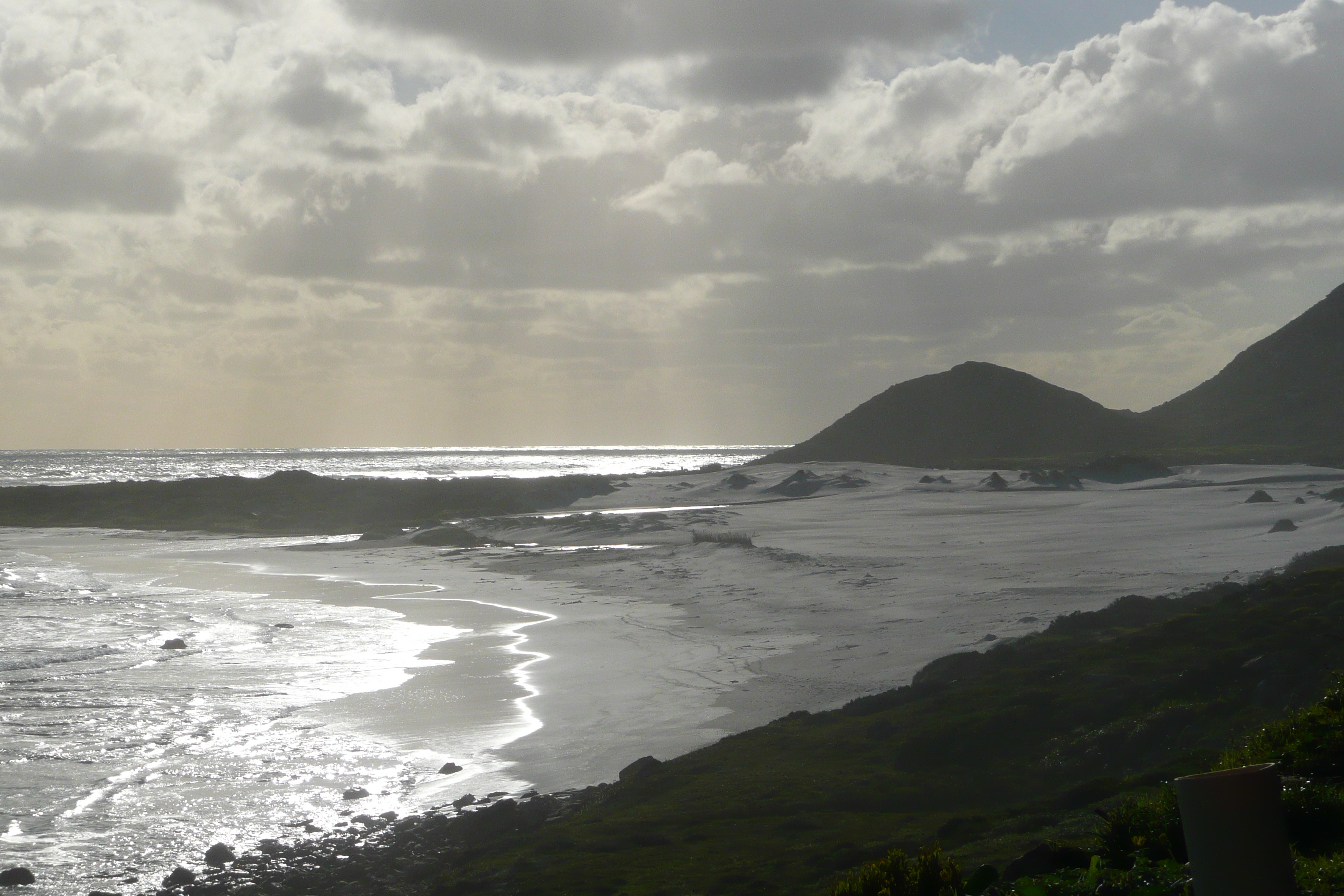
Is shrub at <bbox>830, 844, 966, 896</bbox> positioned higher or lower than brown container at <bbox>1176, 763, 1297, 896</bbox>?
lower

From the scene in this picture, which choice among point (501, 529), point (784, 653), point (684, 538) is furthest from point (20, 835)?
point (501, 529)

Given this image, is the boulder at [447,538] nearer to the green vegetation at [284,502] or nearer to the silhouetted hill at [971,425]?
the green vegetation at [284,502]

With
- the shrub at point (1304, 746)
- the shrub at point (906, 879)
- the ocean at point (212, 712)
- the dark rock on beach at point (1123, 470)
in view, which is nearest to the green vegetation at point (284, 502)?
→ the dark rock on beach at point (1123, 470)

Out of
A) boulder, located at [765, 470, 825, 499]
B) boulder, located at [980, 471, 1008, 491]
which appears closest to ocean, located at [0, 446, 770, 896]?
boulder, located at [980, 471, 1008, 491]

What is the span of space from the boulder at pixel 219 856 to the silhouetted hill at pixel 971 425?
69.9 meters

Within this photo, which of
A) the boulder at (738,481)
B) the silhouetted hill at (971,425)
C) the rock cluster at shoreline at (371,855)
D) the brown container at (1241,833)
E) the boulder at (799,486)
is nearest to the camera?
the brown container at (1241,833)

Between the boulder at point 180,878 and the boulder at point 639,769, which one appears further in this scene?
the boulder at point 639,769

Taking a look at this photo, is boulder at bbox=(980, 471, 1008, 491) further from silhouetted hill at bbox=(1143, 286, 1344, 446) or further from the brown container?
the brown container

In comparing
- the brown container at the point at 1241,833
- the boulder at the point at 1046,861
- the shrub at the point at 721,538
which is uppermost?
the brown container at the point at 1241,833

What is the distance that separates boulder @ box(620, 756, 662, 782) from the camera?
1138 cm

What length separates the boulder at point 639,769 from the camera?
11383 millimetres

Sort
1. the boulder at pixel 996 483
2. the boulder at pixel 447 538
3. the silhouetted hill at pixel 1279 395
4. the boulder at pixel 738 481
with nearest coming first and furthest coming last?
the boulder at pixel 447 538 < the boulder at pixel 996 483 < the boulder at pixel 738 481 < the silhouetted hill at pixel 1279 395

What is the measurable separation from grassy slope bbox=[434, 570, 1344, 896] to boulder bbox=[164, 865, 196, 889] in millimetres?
2123

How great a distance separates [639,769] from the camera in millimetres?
11500
